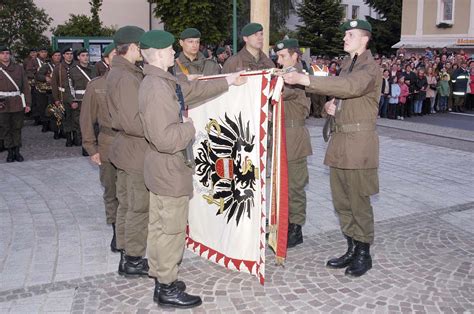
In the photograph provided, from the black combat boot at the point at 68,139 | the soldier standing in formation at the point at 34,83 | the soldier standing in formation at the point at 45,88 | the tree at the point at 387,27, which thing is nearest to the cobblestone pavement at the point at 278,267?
the black combat boot at the point at 68,139

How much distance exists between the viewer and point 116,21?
114 ft

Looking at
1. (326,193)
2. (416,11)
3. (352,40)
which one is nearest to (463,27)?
(416,11)

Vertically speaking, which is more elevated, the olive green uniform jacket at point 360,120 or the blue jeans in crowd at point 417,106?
the olive green uniform jacket at point 360,120

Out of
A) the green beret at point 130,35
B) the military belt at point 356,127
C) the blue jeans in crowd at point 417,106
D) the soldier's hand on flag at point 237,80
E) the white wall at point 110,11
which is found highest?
the white wall at point 110,11

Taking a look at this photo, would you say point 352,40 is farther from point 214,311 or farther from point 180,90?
point 214,311

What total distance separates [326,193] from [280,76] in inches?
144

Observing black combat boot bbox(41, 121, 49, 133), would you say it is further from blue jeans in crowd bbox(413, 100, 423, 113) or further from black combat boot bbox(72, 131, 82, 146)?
blue jeans in crowd bbox(413, 100, 423, 113)

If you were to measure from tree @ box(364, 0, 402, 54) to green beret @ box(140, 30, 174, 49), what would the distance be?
40.1 meters

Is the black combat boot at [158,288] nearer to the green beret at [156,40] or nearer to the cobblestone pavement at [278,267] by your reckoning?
the cobblestone pavement at [278,267]

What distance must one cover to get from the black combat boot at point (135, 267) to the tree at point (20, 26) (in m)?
19.3

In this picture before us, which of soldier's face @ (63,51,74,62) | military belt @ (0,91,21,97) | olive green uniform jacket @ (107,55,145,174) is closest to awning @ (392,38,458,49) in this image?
soldier's face @ (63,51,74,62)

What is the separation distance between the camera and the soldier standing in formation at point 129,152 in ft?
14.8

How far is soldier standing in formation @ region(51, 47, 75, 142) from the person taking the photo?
37.5ft

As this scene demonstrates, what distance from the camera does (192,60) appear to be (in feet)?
22.7
